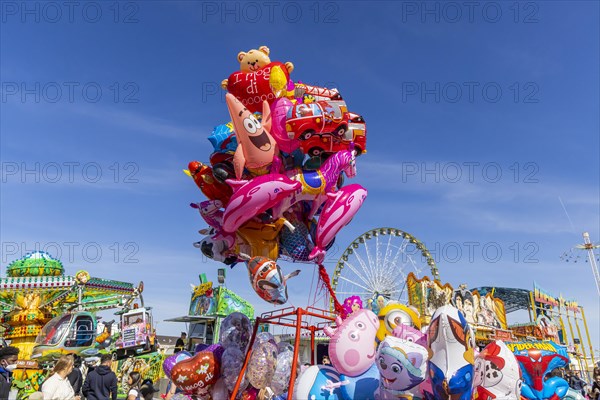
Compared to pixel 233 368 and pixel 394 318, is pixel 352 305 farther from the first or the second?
pixel 233 368

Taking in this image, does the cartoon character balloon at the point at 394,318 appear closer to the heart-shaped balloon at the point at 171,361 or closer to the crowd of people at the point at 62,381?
the heart-shaped balloon at the point at 171,361

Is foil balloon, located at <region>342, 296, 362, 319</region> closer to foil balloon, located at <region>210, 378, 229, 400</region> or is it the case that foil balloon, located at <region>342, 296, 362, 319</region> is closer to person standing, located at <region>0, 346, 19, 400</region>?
foil balloon, located at <region>210, 378, 229, 400</region>

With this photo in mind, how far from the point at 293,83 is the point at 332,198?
7.52 ft

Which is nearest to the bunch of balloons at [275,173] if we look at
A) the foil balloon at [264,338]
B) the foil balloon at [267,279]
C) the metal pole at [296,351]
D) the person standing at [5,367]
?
the foil balloon at [267,279]

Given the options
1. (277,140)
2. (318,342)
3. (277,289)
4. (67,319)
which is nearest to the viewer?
(277,289)

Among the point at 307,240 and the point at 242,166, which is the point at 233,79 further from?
the point at 307,240

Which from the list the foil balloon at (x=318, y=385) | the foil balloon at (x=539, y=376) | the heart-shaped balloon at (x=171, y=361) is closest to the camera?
the foil balloon at (x=318, y=385)

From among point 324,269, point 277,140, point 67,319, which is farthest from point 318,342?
point 277,140

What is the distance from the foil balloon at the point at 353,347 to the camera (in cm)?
616

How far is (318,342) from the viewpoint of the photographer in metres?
24.3

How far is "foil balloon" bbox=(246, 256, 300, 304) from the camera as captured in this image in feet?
22.7

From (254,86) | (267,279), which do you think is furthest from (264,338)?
(254,86)

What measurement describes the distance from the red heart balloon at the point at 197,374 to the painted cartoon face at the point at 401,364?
3.01m

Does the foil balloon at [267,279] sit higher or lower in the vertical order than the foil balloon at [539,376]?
higher
